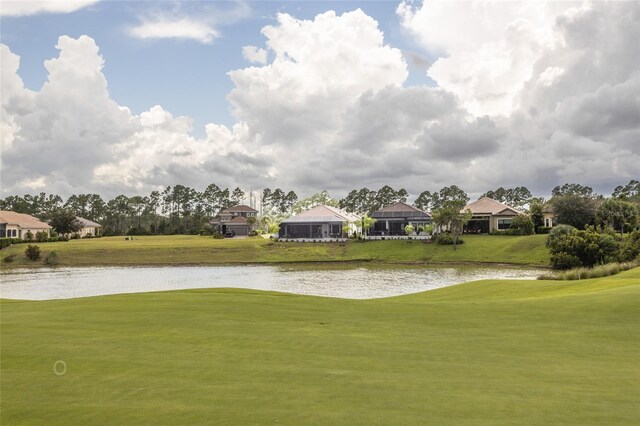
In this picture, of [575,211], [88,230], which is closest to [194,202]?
[88,230]

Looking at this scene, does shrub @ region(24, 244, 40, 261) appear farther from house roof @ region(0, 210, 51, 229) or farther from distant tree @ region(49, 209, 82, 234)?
distant tree @ region(49, 209, 82, 234)

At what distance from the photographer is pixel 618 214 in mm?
73688

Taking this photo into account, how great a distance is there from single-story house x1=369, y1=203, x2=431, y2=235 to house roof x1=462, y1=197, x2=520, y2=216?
7.82 meters

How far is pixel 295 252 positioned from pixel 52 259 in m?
33.2

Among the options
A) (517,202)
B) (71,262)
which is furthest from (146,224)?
(517,202)

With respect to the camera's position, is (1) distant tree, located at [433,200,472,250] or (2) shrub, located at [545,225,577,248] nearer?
(2) shrub, located at [545,225,577,248]

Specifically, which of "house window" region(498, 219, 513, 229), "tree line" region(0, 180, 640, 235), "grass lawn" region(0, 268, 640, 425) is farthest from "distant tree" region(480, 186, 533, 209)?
"grass lawn" region(0, 268, 640, 425)

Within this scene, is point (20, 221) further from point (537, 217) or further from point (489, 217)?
point (537, 217)

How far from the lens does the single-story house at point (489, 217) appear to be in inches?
3383

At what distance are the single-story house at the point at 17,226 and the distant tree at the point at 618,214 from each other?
304 ft

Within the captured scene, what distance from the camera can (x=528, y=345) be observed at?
11797 mm

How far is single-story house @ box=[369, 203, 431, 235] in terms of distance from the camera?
3423 inches

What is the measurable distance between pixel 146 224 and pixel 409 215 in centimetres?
9612

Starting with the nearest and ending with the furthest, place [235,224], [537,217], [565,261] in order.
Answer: [565,261], [537,217], [235,224]
